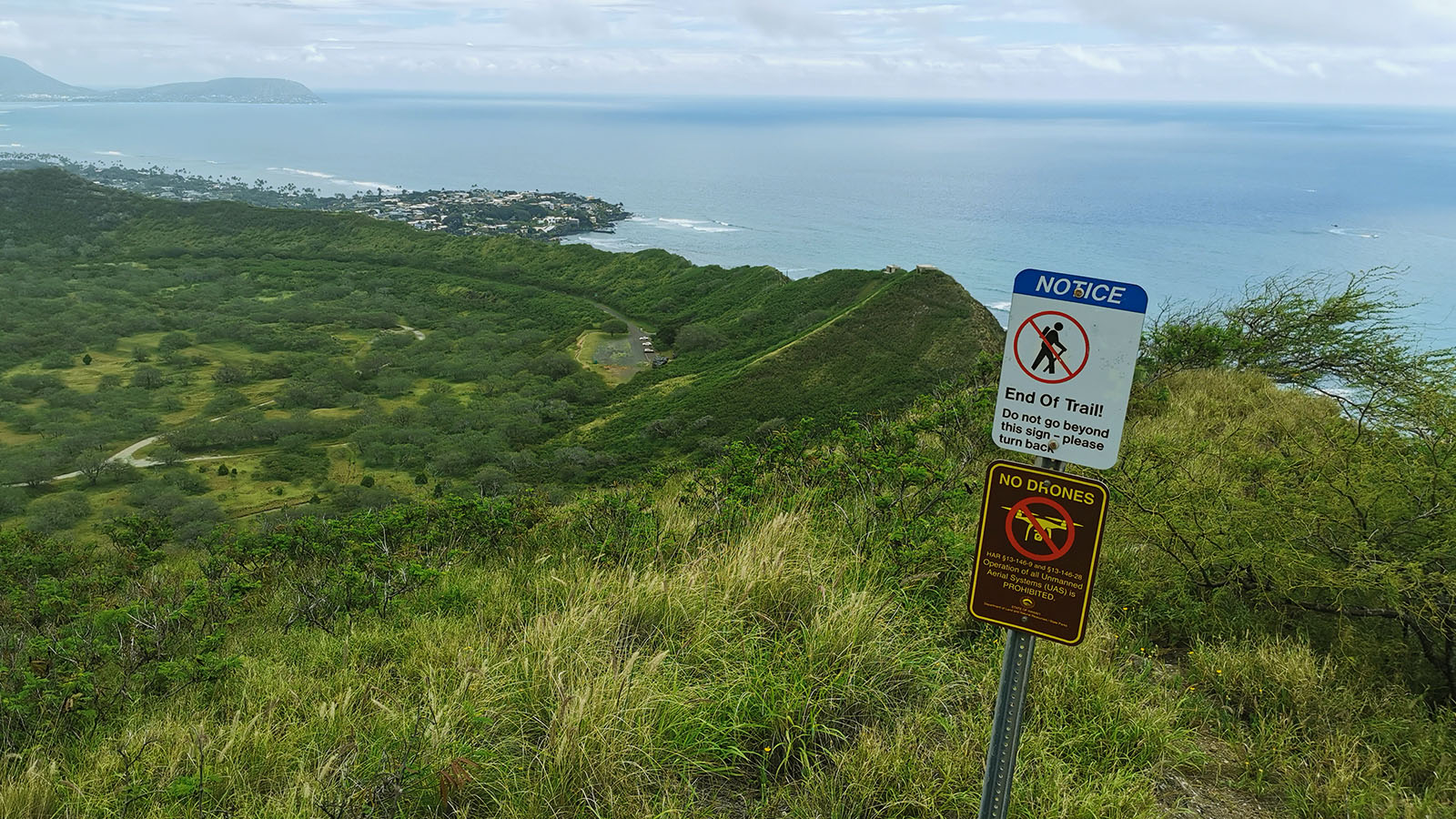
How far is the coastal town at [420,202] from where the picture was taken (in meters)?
105

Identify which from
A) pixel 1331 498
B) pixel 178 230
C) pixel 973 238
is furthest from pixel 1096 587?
pixel 178 230

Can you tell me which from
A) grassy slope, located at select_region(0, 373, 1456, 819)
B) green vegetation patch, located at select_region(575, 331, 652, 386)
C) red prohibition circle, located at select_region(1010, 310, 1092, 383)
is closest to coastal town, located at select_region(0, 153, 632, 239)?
green vegetation patch, located at select_region(575, 331, 652, 386)

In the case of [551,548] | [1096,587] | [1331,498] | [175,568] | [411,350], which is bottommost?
[411,350]

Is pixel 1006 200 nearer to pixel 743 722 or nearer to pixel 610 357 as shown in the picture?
pixel 610 357

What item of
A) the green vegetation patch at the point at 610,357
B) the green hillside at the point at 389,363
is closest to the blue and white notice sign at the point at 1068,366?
the green hillside at the point at 389,363

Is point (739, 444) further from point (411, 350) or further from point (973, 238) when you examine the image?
point (973, 238)

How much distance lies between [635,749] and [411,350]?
66.7m

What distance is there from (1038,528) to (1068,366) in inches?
15.2

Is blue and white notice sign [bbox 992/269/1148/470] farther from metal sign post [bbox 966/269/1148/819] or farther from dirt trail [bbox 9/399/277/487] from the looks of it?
dirt trail [bbox 9/399/277/487]

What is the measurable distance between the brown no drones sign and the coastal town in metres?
103

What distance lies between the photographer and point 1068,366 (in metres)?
1.77

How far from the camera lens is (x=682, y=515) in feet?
17.2

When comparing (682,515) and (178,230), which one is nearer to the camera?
(682,515)

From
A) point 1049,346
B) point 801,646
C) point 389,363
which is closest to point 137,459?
point 389,363
